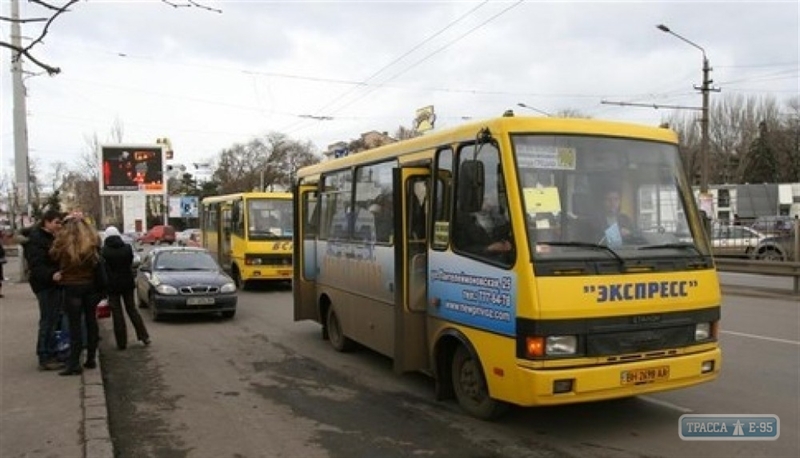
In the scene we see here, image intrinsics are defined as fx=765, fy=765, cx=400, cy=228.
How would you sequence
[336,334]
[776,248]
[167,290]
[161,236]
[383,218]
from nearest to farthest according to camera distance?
[383,218]
[336,334]
[167,290]
[776,248]
[161,236]

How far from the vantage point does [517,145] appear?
21.0 ft

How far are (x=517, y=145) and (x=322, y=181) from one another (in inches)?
206

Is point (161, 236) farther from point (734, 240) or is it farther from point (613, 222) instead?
point (613, 222)

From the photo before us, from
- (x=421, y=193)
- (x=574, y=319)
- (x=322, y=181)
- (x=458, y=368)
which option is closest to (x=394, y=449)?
(x=458, y=368)

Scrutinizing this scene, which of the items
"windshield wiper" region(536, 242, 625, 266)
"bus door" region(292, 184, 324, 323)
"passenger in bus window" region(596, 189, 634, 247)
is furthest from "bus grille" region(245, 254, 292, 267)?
"windshield wiper" region(536, 242, 625, 266)

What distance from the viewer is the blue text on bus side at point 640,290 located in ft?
19.8

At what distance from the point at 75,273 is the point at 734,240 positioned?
2310 centimetres

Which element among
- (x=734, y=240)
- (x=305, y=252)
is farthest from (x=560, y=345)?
(x=734, y=240)

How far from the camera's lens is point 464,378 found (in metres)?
7.15

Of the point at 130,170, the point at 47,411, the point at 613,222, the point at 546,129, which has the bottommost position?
the point at 47,411

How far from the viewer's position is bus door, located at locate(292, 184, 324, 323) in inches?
458

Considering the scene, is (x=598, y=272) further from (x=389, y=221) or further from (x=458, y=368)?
(x=389, y=221)

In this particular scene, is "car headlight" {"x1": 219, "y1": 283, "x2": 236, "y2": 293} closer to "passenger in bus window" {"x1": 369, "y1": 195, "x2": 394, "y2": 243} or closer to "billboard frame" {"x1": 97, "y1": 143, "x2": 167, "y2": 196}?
"passenger in bus window" {"x1": 369, "y1": 195, "x2": 394, "y2": 243}

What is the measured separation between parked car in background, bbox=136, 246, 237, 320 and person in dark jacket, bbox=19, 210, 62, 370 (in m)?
4.67
